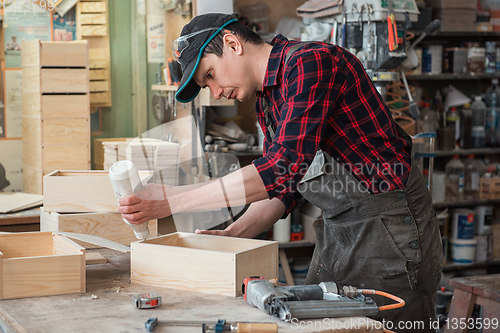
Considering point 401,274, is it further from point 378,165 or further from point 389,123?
point 389,123

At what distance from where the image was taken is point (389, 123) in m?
1.60

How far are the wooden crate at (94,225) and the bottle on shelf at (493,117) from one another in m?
3.20

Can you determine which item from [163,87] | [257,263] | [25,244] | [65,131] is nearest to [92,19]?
[163,87]

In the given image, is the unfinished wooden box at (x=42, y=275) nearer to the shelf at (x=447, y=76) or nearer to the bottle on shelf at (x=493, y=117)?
the shelf at (x=447, y=76)

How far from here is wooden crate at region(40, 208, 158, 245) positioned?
204 cm

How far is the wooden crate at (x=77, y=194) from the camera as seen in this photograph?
6.81 feet

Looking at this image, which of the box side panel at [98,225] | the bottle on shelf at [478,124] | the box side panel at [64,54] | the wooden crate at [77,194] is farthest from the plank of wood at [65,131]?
the bottle on shelf at [478,124]

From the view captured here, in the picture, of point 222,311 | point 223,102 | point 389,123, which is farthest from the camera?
point 223,102

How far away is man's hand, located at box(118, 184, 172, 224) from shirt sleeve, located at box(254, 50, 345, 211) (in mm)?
278

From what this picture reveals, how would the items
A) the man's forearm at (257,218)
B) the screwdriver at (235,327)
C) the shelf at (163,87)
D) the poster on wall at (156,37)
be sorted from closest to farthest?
the screwdriver at (235,327)
the man's forearm at (257,218)
the shelf at (163,87)
the poster on wall at (156,37)

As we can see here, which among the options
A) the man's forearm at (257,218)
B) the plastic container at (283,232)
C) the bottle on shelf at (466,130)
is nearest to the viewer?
the man's forearm at (257,218)

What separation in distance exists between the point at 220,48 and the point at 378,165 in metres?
0.57

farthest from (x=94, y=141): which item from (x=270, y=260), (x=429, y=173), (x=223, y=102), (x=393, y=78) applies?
(x=270, y=260)

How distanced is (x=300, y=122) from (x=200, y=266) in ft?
1.45
